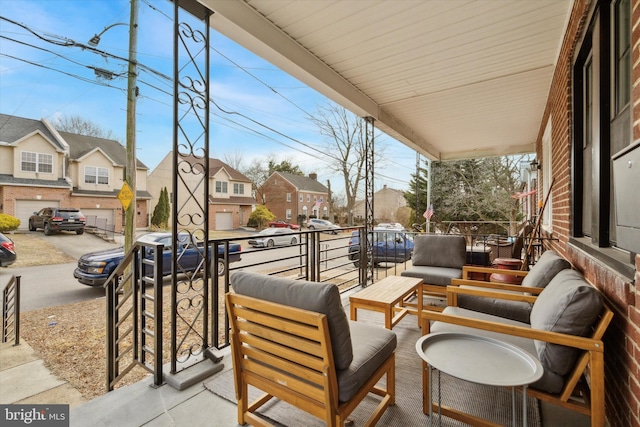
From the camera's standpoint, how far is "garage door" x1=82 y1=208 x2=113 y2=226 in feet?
42.0

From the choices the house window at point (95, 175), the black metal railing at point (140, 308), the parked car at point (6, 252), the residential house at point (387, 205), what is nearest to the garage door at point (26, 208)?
the house window at point (95, 175)

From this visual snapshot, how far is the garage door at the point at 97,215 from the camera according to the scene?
1279 centimetres

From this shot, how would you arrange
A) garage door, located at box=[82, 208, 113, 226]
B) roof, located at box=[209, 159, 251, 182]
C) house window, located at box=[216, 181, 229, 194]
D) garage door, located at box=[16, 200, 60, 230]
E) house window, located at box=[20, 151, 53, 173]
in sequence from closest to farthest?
garage door, located at box=[16, 200, 60, 230] < house window, located at box=[20, 151, 53, 173] < garage door, located at box=[82, 208, 113, 226] < house window, located at box=[216, 181, 229, 194] < roof, located at box=[209, 159, 251, 182]

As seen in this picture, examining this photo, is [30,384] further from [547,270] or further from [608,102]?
[608,102]

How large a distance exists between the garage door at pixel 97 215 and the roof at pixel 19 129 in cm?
301

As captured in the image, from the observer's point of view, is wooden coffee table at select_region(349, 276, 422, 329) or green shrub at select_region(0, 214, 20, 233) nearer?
wooden coffee table at select_region(349, 276, 422, 329)

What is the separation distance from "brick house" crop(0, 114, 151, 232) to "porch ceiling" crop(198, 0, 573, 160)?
1230 cm

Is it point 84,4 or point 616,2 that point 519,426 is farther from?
point 84,4

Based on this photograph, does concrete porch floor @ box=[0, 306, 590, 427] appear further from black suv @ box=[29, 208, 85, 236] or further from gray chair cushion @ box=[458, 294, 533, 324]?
black suv @ box=[29, 208, 85, 236]

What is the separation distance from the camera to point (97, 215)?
520 inches

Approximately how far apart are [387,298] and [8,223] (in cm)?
1371

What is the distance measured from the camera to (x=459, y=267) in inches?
143

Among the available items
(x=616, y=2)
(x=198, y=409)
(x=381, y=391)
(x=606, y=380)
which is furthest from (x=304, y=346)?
(x=616, y=2)

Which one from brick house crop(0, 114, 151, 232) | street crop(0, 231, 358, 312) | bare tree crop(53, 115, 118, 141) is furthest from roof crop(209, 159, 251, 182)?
street crop(0, 231, 358, 312)
